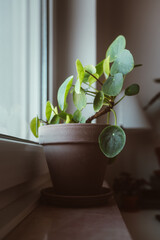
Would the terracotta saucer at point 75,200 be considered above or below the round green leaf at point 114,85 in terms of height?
below

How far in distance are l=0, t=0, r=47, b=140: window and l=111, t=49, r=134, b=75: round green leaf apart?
25cm

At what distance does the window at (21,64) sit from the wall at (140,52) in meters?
A: 1.10

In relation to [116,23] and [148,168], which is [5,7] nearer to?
[116,23]

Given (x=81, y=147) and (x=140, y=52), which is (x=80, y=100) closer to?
(x=81, y=147)

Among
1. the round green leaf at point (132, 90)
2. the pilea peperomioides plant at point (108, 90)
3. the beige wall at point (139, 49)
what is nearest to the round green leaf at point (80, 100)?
the pilea peperomioides plant at point (108, 90)

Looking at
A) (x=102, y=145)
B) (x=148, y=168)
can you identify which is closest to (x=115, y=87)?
(x=102, y=145)

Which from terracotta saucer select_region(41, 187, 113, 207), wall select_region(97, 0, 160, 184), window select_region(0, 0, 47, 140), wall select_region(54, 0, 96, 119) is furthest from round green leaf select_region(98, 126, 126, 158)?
wall select_region(97, 0, 160, 184)

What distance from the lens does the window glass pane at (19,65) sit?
577 millimetres

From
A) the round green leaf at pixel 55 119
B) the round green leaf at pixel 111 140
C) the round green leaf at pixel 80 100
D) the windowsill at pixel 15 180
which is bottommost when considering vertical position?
the windowsill at pixel 15 180

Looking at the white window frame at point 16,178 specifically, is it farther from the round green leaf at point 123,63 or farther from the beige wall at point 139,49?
the beige wall at point 139,49

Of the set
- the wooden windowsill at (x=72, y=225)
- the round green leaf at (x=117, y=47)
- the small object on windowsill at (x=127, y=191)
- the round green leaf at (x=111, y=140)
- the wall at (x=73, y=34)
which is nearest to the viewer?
the wooden windowsill at (x=72, y=225)

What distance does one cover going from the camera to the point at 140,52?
7.10ft

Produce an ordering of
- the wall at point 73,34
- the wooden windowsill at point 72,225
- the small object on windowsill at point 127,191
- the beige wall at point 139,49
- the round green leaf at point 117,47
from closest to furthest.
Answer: the wooden windowsill at point 72,225 < the round green leaf at point 117,47 < the wall at point 73,34 < the small object on windowsill at point 127,191 < the beige wall at point 139,49

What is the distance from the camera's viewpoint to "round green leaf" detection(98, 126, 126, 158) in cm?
52
